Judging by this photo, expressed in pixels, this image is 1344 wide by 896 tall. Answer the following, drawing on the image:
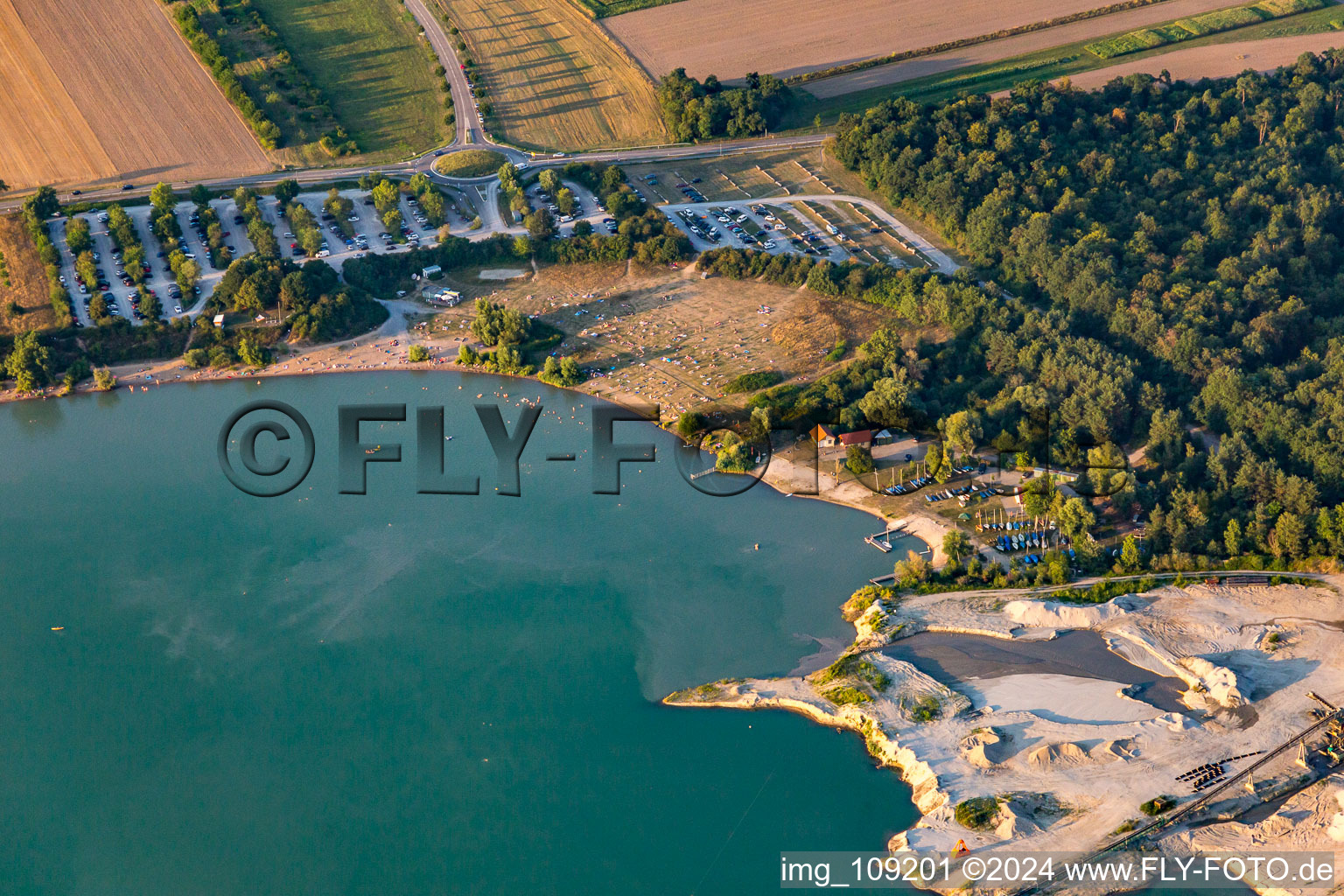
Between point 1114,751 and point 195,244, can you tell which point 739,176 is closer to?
point 195,244

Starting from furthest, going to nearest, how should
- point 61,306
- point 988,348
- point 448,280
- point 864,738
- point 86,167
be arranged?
point 86,167 → point 448,280 → point 61,306 → point 988,348 → point 864,738

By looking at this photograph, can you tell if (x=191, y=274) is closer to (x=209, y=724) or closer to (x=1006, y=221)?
(x=209, y=724)

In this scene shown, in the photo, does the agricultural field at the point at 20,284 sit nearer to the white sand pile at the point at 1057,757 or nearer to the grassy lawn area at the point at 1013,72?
the grassy lawn area at the point at 1013,72

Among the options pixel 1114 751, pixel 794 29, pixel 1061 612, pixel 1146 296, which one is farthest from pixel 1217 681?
pixel 794 29

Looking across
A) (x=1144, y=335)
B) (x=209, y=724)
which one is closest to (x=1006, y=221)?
(x=1144, y=335)

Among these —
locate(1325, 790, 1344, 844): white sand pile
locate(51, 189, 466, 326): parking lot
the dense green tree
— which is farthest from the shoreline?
locate(1325, 790, 1344, 844): white sand pile

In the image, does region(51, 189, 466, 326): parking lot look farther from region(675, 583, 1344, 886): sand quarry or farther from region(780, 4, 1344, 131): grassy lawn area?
region(675, 583, 1344, 886): sand quarry
